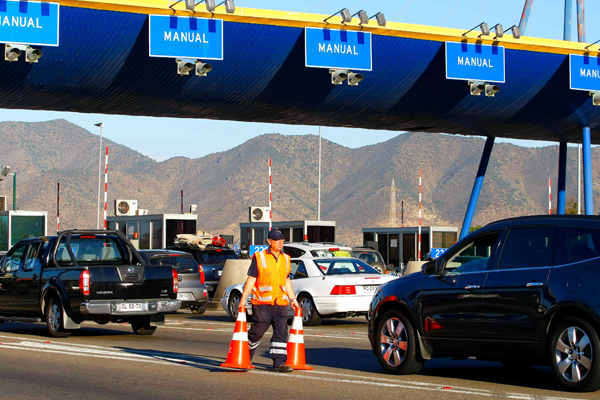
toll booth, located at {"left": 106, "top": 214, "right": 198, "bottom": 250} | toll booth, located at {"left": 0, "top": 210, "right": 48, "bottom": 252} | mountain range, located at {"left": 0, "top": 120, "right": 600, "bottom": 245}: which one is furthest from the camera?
mountain range, located at {"left": 0, "top": 120, "right": 600, "bottom": 245}

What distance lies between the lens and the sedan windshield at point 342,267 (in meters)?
17.6

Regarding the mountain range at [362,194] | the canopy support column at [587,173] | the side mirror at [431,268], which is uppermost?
the mountain range at [362,194]

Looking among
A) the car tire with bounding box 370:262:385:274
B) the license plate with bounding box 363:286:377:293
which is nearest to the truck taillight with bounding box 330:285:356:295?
the license plate with bounding box 363:286:377:293

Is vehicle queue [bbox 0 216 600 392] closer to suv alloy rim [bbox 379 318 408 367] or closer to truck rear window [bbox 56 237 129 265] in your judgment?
suv alloy rim [bbox 379 318 408 367]

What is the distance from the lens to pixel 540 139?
32.9 m

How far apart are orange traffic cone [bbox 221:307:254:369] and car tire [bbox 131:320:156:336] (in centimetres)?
547

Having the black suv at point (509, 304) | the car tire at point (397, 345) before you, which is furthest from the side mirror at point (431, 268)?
the car tire at point (397, 345)

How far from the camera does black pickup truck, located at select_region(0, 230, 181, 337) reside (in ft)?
46.9

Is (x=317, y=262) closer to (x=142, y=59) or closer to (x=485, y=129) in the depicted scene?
(x=142, y=59)

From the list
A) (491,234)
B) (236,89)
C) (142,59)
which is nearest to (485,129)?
(236,89)

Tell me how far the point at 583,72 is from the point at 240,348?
1964 centimetres

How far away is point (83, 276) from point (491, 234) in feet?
23.7

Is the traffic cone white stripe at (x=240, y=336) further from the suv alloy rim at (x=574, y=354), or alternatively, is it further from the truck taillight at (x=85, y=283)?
the truck taillight at (x=85, y=283)

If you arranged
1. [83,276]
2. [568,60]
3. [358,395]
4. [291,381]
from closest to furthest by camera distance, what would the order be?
[358,395]
[291,381]
[83,276]
[568,60]
